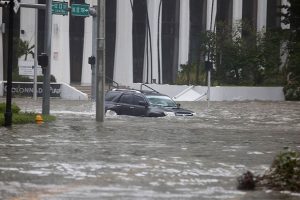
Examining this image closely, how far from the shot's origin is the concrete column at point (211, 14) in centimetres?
6166

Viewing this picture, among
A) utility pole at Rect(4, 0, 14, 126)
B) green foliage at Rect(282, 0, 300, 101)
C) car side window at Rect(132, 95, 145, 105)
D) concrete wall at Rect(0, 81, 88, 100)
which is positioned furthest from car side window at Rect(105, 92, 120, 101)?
green foliage at Rect(282, 0, 300, 101)

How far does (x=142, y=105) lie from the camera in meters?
29.0

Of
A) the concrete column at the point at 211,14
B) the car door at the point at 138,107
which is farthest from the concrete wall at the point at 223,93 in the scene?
the car door at the point at 138,107

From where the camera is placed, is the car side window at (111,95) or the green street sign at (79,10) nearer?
the green street sign at (79,10)

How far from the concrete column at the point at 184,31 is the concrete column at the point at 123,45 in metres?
4.88

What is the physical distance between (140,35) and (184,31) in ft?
14.4

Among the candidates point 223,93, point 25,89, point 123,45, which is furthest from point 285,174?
point 123,45

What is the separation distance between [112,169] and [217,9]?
54461mm

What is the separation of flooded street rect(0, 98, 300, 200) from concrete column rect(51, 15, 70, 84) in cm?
3523

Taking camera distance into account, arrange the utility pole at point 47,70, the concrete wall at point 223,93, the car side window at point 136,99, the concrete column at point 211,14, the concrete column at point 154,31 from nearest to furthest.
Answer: the utility pole at point 47,70 → the car side window at point 136,99 → the concrete wall at point 223,93 → the concrete column at point 154,31 → the concrete column at point 211,14

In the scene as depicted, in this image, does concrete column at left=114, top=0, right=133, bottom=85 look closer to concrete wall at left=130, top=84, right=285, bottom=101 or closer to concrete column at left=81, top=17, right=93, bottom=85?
concrete column at left=81, top=17, right=93, bottom=85

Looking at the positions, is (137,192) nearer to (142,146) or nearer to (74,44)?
(142,146)

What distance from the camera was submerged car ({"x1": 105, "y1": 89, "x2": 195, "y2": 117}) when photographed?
28750 mm

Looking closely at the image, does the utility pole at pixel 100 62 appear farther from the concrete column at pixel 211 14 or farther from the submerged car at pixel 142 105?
the concrete column at pixel 211 14
